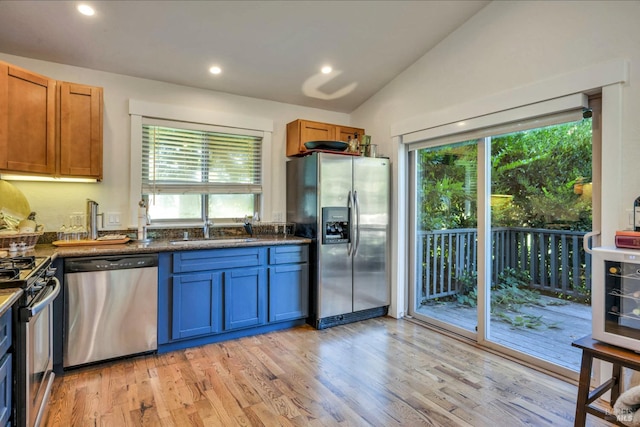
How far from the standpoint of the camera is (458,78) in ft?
10.4

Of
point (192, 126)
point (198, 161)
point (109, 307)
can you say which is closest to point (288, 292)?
point (109, 307)

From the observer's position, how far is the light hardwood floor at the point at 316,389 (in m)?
2.00

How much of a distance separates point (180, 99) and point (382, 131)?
2.20m

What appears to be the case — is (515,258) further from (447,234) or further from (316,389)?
(316,389)

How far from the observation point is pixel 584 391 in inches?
70.1

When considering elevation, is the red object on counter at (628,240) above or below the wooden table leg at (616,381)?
above

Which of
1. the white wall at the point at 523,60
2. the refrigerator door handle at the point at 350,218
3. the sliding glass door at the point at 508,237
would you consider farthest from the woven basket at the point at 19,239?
the sliding glass door at the point at 508,237

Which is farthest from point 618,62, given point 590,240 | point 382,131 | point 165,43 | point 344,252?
point 165,43

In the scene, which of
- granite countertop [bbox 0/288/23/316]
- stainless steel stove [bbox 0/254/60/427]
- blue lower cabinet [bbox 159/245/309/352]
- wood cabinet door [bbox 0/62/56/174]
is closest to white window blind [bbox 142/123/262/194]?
wood cabinet door [bbox 0/62/56/174]

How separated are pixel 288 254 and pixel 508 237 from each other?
6.53ft

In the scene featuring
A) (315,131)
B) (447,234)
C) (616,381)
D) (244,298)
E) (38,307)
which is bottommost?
(616,381)

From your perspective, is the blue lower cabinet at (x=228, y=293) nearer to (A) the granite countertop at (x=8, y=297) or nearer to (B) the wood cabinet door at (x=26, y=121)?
(B) the wood cabinet door at (x=26, y=121)

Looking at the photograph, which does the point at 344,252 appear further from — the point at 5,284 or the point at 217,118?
the point at 5,284

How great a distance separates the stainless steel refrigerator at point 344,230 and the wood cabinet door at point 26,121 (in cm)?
217
